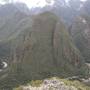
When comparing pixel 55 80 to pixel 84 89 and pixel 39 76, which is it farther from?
pixel 39 76

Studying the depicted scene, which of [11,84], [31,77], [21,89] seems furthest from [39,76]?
[21,89]

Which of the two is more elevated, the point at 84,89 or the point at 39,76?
the point at 84,89

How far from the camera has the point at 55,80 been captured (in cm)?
5041

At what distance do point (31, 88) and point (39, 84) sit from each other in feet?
4.70

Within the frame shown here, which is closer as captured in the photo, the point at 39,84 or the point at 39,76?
the point at 39,84

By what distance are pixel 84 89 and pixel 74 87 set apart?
60.6 inches

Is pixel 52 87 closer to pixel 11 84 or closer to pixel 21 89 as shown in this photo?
pixel 21 89

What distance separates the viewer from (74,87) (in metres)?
49.5

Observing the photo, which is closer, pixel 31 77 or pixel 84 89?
pixel 84 89

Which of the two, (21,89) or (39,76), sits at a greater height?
(21,89)

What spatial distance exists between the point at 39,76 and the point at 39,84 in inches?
5884

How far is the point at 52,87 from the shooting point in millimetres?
48656

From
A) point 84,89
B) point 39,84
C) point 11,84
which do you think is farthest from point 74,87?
point 11,84

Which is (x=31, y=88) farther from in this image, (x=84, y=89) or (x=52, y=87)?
(x=84, y=89)
